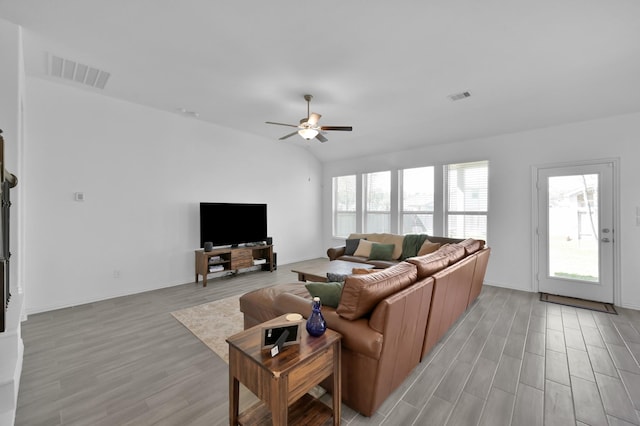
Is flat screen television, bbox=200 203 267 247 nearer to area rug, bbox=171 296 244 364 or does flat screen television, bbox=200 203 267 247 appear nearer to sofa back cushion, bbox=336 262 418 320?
area rug, bbox=171 296 244 364

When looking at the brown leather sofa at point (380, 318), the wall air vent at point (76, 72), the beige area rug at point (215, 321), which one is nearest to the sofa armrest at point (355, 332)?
the brown leather sofa at point (380, 318)

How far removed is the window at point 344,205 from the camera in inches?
286

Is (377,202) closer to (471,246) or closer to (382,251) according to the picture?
(382,251)

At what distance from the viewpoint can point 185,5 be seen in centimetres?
221

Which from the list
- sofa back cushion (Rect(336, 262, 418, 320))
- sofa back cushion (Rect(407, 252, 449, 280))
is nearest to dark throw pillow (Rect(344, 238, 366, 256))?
sofa back cushion (Rect(407, 252, 449, 280))

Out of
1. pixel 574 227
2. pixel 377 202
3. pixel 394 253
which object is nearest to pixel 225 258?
pixel 394 253

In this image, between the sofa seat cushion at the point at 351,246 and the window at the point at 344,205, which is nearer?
the sofa seat cushion at the point at 351,246

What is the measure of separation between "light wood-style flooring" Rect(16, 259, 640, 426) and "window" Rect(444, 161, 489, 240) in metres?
1.95

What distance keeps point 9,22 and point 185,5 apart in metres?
A: 1.71

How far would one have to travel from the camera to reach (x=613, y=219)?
393 centimetres

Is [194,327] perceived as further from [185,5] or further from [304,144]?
[304,144]


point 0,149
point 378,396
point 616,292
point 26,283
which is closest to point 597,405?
point 378,396

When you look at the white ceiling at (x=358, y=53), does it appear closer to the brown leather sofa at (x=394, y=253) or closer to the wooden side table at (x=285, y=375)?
the brown leather sofa at (x=394, y=253)

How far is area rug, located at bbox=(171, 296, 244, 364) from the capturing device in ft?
9.10
